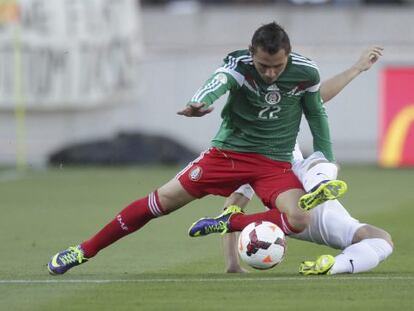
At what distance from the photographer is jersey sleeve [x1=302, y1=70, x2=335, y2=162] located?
30.5 feet

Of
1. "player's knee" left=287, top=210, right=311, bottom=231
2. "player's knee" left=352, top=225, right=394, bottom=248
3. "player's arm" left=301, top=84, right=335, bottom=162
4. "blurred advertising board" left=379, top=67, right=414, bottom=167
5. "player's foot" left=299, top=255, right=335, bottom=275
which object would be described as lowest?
"blurred advertising board" left=379, top=67, right=414, bottom=167

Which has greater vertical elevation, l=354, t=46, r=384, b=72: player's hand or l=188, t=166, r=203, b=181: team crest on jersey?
l=354, t=46, r=384, b=72: player's hand

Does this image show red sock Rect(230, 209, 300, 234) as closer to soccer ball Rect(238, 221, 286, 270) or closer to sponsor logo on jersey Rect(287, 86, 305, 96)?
soccer ball Rect(238, 221, 286, 270)

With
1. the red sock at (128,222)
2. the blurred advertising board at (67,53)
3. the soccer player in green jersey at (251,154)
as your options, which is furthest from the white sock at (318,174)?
the blurred advertising board at (67,53)

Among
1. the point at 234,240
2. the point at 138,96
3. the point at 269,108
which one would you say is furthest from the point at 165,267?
the point at 138,96

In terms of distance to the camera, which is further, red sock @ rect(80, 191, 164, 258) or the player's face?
red sock @ rect(80, 191, 164, 258)

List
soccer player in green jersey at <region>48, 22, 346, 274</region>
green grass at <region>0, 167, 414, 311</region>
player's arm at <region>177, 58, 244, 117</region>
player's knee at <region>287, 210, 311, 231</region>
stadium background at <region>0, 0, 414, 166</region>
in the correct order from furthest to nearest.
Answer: stadium background at <region>0, 0, 414, 166</region> → soccer player in green jersey at <region>48, 22, 346, 274</region> → player's knee at <region>287, 210, 311, 231</region> → player's arm at <region>177, 58, 244, 117</region> → green grass at <region>0, 167, 414, 311</region>

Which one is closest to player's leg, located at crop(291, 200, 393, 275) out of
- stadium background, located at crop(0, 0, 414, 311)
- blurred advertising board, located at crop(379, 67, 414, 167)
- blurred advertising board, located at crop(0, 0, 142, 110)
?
stadium background, located at crop(0, 0, 414, 311)

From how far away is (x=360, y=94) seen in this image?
26047 millimetres

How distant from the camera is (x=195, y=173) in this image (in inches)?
369

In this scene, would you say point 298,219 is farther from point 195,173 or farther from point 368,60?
point 368,60

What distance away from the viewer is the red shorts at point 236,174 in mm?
9352

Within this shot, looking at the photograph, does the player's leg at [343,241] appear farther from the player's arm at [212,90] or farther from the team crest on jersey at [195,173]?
the player's arm at [212,90]

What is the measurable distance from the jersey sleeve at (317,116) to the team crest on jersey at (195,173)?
0.89 meters
